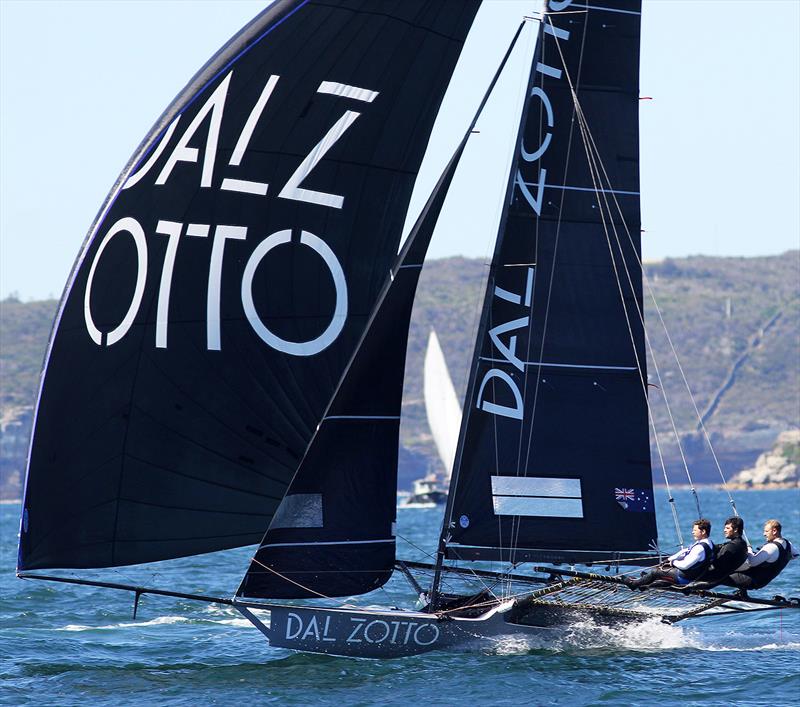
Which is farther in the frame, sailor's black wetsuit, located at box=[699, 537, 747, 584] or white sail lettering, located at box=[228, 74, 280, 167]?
sailor's black wetsuit, located at box=[699, 537, 747, 584]

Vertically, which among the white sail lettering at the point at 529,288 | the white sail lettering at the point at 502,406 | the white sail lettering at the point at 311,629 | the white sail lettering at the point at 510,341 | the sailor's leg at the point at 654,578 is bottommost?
the white sail lettering at the point at 311,629

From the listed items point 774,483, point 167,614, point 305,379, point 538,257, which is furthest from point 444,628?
point 774,483

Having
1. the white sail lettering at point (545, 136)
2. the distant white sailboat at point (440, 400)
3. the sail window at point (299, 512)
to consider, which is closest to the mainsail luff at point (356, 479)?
the sail window at point (299, 512)

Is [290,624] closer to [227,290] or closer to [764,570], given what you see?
[227,290]

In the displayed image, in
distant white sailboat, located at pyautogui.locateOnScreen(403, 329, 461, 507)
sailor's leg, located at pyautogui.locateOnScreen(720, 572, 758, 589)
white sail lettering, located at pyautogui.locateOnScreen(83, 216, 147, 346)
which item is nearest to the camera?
white sail lettering, located at pyautogui.locateOnScreen(83, 216, 147, 346)

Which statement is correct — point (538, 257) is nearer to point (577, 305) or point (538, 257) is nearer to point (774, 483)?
point (577, 305)

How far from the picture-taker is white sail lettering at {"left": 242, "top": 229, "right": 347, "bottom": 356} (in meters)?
13.2

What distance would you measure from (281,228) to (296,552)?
2.94m

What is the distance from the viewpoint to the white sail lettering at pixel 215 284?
13.1m

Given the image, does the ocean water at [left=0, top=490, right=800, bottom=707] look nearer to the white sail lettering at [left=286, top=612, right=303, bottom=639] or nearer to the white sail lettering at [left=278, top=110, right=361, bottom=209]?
the white sail lettering at [left=286, top=612, right=303, bottom=639]

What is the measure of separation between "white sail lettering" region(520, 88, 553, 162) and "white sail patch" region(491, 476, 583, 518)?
3.08 meters

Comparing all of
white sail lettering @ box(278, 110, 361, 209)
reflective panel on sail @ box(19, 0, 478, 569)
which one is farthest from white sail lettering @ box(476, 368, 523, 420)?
white sail lettering @ box(278, 110, 361, 209)

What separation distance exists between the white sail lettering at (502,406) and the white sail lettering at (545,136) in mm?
2062

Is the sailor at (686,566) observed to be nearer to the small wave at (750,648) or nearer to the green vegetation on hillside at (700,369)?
the small wave at (750,648)
